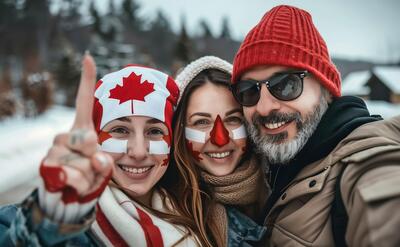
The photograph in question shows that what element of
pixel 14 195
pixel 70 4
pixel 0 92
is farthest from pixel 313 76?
pixel 70 4

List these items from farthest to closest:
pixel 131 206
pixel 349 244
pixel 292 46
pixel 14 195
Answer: pixel 14 195, pixel 292 46, pixel 131 206, pixel 349 244

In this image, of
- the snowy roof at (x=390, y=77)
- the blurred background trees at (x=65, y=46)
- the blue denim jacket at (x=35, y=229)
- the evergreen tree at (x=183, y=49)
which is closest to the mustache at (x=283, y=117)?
the blue denim jacket at (x=35, y=229)

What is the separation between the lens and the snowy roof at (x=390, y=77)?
37237 millimetres

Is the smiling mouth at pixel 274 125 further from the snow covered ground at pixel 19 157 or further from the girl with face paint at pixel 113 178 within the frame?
the snow covered ground at pixel 19 157

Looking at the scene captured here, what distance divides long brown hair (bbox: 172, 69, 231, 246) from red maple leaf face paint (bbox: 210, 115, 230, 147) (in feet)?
0.79

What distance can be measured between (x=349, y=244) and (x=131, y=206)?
1194 mm

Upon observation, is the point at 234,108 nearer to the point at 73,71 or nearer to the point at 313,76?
the point at 313,76

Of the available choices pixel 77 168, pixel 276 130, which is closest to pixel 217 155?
pixel 276 130

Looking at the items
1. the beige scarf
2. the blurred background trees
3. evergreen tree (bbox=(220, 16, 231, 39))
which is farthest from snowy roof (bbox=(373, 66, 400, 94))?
the beige scarf

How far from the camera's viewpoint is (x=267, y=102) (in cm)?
228

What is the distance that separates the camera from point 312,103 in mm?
2295

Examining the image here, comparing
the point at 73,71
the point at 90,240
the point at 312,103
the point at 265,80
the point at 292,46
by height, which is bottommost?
the point at 73,71

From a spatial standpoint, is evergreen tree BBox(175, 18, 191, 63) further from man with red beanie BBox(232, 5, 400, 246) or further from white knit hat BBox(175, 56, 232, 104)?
man with red beanie BBox(232, 5, 400, 246)

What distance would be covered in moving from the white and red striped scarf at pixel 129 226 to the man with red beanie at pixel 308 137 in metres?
0.63
